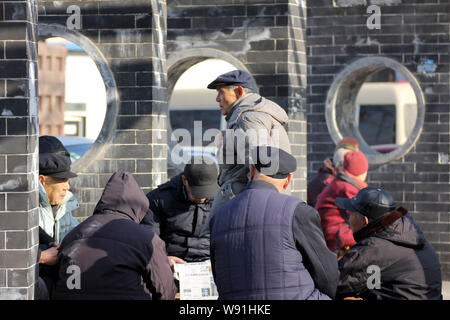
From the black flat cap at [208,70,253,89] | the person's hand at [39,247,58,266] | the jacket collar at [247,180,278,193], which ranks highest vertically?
the black flat cap at [208,70,253,89]

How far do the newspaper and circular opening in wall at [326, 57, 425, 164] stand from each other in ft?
20.7

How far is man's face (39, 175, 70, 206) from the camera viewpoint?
6020mm

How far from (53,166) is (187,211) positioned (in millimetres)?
1232

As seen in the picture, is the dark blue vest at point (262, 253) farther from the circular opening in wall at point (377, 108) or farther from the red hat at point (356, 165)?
the circular opening in wall at point (377, 108)

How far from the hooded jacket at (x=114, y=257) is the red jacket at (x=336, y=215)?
2.77m

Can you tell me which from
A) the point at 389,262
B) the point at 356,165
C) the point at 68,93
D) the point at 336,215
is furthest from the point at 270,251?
the point at 68,93

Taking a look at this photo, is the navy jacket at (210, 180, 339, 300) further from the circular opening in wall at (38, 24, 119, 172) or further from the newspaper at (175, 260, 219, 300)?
the circular opening in wall at (38, 24, 119, 172)

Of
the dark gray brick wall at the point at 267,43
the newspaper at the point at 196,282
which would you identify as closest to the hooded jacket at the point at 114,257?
the newspaper at the point at 196,282

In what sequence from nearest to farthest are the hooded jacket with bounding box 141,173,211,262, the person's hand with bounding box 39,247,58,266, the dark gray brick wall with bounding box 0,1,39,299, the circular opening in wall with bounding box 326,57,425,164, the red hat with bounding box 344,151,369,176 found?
the dark gray brick wall with bounding box 0,1,39,299
the person's hand with bounding box 39,247,58,266
the hooded jacket with bounding box 141,173,211,262
the red hat with bounding box 344,151,369,176
the circular opening in wall with bounding box 326,57,425,164

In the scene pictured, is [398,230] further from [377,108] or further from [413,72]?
[377,108]

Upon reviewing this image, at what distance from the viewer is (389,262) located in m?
5.30

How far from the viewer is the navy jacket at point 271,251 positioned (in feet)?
13.2

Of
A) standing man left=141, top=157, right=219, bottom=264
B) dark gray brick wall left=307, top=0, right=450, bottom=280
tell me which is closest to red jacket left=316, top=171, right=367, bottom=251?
standing man left=141, top=157, right=219, bottom=264

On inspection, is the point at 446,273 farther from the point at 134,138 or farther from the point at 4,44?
the point at 4,44
